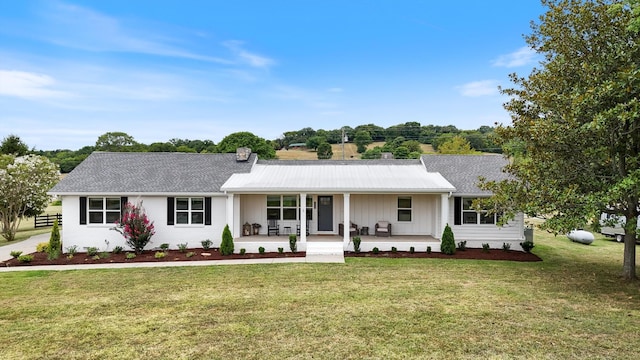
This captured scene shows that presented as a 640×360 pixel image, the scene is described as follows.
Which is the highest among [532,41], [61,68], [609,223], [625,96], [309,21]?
[309,21]

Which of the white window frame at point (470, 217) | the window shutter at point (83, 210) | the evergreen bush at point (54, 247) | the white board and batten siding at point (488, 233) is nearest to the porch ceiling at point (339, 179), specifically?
the white window frame at point (470, 217)

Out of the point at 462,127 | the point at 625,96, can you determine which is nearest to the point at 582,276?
the point at 625,96

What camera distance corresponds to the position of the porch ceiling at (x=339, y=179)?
16422mm

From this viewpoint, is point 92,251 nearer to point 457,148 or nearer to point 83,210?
point 83,210

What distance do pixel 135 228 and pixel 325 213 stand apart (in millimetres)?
8633

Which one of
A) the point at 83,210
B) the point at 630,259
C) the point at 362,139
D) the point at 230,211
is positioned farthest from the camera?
the point at 362,139

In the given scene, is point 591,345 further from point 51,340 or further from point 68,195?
point 68,195

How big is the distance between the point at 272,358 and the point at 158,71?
23.7 meters

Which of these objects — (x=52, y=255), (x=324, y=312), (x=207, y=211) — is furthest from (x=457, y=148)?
(x=52, y=255)

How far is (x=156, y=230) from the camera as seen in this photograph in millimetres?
17016

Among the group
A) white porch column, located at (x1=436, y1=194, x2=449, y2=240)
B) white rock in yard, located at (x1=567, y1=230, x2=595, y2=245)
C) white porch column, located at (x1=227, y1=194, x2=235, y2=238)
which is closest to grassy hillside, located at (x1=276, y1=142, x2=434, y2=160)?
white rock in yard, located at (x1=567, y1=230, x2=595, y2=245)

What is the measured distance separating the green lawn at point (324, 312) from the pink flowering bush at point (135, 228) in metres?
2.56

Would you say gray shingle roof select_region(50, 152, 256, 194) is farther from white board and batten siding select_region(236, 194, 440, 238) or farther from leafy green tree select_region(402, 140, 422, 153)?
leafy green tree select_region(402, 140, 422, 153)

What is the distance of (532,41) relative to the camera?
40.8 feet
